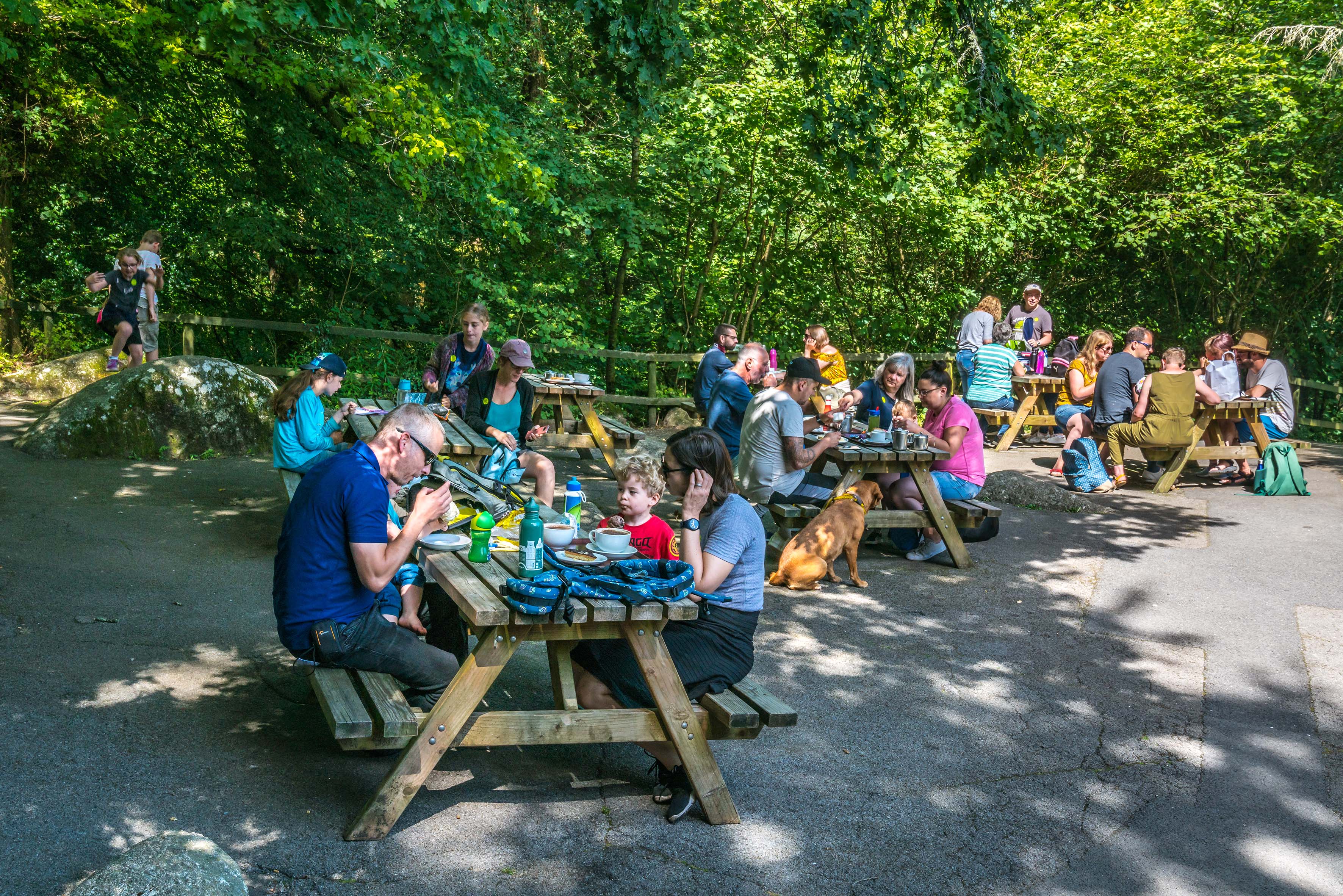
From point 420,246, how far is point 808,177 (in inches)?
201

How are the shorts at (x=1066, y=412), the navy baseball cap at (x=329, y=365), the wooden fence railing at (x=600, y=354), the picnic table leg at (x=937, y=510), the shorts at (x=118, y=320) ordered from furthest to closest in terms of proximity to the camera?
the wooden fence railing at (x=600, y=354)
the shorts at (x=1066, y=412)
the shorts at (x=118, y=320)
the picnic table leg at (x=937, y=510)
the navy baseball cap at (x=329, y=365)

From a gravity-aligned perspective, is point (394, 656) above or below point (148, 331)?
below

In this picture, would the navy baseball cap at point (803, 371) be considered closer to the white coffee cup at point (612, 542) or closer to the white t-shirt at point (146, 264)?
the white coffee cup at point (612, 542)

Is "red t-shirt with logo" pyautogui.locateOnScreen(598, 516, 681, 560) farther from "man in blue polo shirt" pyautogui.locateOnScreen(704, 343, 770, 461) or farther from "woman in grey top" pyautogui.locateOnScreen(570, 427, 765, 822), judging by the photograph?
"man in blue polo shirt" pyautogui.locateOnScreen(704, 343, 770, 461)

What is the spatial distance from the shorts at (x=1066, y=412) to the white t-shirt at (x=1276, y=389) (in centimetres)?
164

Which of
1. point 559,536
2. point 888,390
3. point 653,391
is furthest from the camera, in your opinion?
point 653,391

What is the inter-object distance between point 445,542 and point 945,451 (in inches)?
173

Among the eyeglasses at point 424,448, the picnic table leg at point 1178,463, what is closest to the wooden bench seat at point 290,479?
the eyeglasses at point 424,448

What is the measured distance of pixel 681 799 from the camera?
3.70 m

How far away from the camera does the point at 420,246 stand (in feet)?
43.1

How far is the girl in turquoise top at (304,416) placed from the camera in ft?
21.4

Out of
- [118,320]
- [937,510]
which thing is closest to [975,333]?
[937,510]

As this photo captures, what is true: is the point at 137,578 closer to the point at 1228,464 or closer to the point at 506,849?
the point at 506,849

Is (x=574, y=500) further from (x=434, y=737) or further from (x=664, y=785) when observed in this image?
(x=434, y=737)
